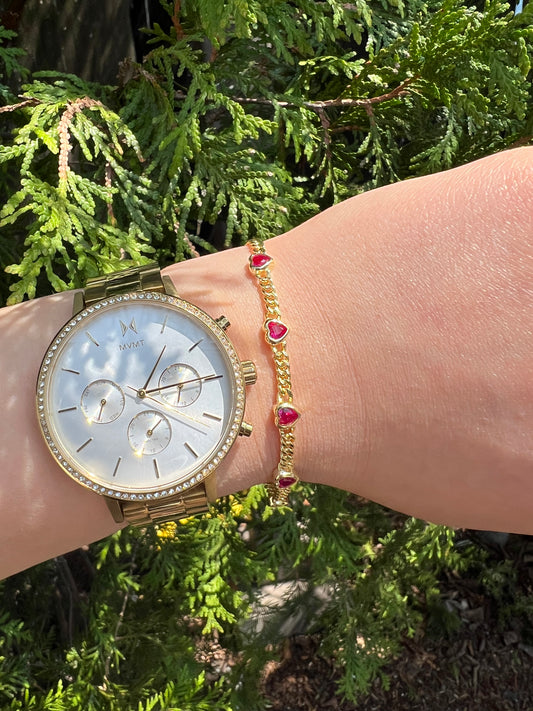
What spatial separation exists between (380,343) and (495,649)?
3940 mm

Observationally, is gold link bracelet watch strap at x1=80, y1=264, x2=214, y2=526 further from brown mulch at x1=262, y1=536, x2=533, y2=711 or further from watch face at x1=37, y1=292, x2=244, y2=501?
brown mulch at x1=262, y1=536, x2=533, y2=711

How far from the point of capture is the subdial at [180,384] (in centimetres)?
168

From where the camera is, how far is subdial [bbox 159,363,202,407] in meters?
1.68

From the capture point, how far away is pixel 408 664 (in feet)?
14.6

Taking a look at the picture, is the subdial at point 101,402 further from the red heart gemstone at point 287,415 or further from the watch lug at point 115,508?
the red heart gemstone at point 287,415

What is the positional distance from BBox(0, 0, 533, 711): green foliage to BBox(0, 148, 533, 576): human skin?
22 cm

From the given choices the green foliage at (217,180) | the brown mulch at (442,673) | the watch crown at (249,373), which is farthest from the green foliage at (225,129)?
the brown mulch at (442,673)

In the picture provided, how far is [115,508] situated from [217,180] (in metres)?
1.40

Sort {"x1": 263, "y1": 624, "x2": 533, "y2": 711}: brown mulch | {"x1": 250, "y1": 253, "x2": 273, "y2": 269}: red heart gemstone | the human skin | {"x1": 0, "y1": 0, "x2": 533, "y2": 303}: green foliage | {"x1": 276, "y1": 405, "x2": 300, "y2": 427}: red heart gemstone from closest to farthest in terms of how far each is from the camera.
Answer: the human skin
{"x1": 276, "y1": 405, "x2": 300, "y2": 427}: red heart gemstone
{"x1": 250, "y1": 253, "x2": 273, "y2": 269}: red heart gemstone
{"x1": 0, "y1": 0, "x2": 533, "y2": 303}: green foliage
{"x1": 263, "y1": 624, "x2": 533, "y2": 711}: brown mulch

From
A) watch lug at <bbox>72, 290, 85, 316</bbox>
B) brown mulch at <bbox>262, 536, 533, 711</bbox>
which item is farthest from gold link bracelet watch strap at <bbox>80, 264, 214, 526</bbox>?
brown mulch at <bbox>262, 536, 533, 711</bbox>

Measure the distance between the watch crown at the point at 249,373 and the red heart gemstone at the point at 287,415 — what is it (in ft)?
0.39

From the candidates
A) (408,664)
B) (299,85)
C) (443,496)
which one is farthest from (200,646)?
(299,85)

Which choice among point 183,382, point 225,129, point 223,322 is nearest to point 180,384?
Answer: point 183,382

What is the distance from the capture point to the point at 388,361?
1.72 meters
